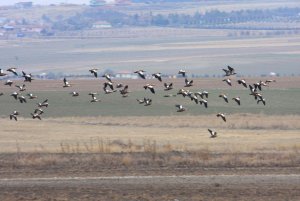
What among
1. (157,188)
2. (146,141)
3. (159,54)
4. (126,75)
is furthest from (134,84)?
(157,188)

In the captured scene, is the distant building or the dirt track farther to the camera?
the distant building

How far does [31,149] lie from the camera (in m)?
43.6

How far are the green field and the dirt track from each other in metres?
33.7

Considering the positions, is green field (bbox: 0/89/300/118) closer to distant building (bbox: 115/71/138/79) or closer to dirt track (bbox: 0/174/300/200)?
distant building (bbox: 115/71/138/79)

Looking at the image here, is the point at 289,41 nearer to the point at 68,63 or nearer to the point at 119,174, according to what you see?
the point at 68,63

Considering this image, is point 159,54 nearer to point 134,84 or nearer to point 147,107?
point 134,84

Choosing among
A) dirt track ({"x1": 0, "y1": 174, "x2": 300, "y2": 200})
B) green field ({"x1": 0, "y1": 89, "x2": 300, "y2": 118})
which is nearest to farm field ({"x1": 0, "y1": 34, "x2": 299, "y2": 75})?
green field ({"x1": 0, "y1": 89, "x2": 300, "y2": 118})

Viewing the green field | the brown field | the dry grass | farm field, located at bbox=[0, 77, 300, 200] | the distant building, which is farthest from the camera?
the distant building

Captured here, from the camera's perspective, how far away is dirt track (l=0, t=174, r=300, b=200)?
91.6 ft

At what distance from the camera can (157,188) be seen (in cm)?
2944

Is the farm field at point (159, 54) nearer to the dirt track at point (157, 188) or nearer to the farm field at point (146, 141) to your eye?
the farm field at point (146, 141)

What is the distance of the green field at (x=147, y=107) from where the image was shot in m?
66.2

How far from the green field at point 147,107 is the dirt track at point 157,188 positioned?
33.7 meters

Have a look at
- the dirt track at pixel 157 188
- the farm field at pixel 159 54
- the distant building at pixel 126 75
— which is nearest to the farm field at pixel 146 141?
the dirt track at pixel 157 188
